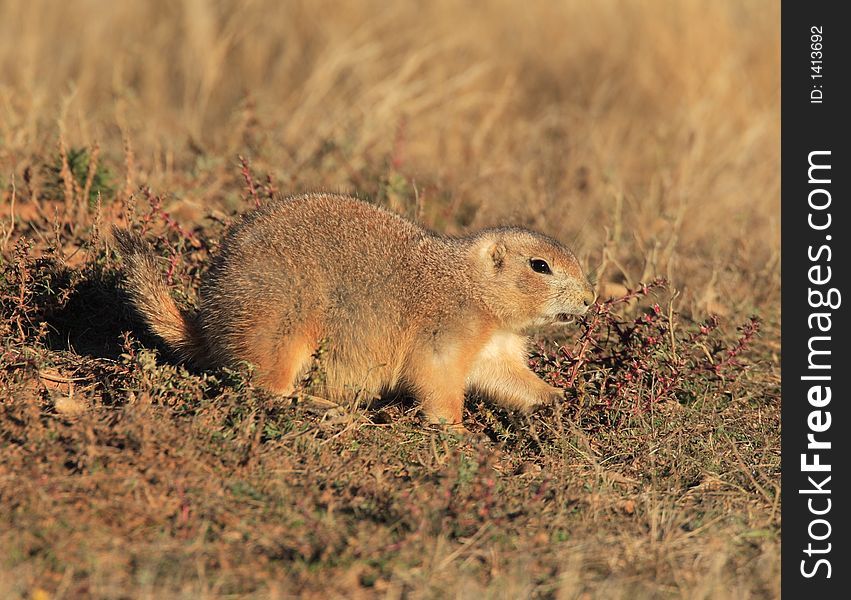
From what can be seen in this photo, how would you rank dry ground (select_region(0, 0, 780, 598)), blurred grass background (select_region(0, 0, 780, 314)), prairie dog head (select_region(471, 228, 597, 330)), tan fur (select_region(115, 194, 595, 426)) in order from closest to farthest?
dry ground (select_region(0, 0, 780, 598)) → tan fur (select_region(115, 194, 595, 426)) → prairie dog head (select_region(471, 228, 597, 330)) → blurred grass background (select_region(0, 0, 780, 314))

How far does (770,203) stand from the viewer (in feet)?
29.5

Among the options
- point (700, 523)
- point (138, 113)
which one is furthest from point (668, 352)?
point (138, 113)

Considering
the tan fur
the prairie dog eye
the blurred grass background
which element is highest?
the blurred grass background

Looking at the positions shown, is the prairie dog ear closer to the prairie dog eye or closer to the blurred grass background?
the prairie dog eye

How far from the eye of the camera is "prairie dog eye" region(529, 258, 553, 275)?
5336 mm

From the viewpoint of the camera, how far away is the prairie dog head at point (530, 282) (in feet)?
17.4
